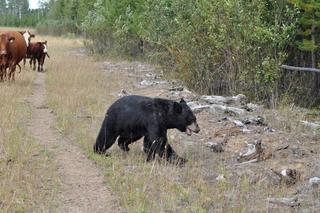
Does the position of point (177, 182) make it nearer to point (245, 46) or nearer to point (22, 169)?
point (22, 169)

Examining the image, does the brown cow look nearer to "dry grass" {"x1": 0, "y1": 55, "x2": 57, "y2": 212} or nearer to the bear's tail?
"dry grass" {"x1": 0, "y1": 55, "x2": 57, "y2": 212}

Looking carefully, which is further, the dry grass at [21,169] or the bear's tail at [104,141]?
the bear's tail at [104,141]

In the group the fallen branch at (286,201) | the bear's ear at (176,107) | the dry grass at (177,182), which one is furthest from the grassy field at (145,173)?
the bear's ear at (176,107)

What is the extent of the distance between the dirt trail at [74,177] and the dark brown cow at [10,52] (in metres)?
6.79

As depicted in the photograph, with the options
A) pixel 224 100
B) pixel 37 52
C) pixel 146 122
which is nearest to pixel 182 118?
pixel 146 122

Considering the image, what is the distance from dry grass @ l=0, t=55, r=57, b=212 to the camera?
5984mm

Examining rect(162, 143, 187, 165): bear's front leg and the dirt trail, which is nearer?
the dirt trail

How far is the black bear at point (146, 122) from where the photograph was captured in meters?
8.02

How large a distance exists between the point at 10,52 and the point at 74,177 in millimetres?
11554

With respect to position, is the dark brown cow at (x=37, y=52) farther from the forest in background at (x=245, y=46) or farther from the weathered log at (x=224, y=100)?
the weathered log at (x=224, y=100)

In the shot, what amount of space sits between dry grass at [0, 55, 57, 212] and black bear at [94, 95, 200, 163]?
3.34 feet

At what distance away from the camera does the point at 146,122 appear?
26.5ft

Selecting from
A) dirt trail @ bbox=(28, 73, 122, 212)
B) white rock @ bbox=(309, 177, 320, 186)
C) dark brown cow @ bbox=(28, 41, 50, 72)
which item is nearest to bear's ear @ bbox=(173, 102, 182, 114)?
dirt trail @ bbox=(28, 73, 122, 212)

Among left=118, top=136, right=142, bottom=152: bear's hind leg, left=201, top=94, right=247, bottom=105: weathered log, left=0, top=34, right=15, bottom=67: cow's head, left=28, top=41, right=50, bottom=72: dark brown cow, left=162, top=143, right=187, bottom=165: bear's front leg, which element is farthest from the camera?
left=28, top=41, right=50, bottom=72: dark brown cow
